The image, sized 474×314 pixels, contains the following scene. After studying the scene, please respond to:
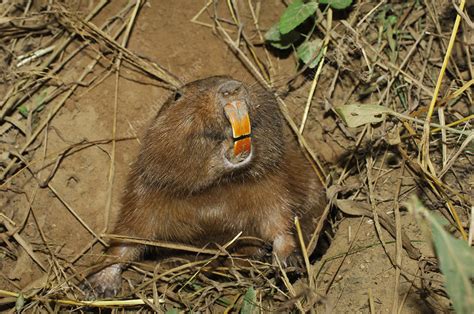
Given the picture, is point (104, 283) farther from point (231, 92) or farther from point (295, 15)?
point (295, 15)

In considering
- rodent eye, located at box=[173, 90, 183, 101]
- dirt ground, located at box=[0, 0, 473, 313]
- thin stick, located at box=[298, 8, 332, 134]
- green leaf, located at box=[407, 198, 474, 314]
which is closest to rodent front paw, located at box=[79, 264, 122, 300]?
dirt ground, located at box=[0, 0, 473, 313]

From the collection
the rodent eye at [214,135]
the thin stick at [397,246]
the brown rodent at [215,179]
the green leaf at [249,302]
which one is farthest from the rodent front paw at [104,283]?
the thin stick at [397,246]

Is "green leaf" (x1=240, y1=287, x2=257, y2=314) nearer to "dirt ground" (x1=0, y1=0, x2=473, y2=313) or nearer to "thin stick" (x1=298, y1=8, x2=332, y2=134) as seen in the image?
"dirt ground" (x1=0, y1=0, x2=473, y2=313)

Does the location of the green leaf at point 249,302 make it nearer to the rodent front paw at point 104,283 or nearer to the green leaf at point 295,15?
the rodent front paw at point 104,283

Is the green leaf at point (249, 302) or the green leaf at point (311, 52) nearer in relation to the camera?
the green leaf at point (249, 302)

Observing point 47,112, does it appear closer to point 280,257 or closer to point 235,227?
point 235,227

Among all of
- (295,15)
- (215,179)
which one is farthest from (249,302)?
(295,15)

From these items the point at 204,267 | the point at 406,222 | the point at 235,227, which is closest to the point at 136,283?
the point at 204,267
